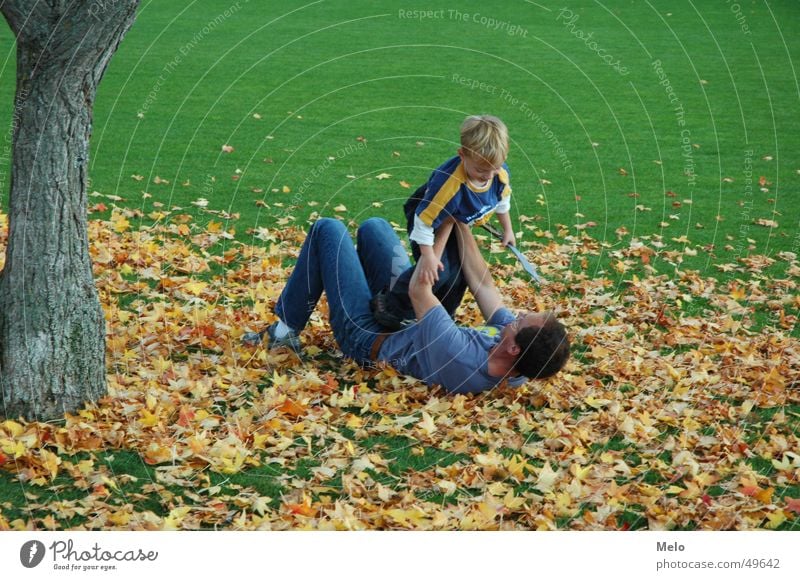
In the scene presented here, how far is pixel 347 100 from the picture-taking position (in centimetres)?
1619

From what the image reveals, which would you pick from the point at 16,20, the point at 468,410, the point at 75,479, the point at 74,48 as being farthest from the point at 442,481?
the point at 16,20

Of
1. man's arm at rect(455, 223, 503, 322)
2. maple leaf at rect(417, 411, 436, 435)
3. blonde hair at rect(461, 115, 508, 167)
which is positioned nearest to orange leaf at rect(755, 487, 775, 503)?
maple leaf at rect(417, 411, 436, 435)

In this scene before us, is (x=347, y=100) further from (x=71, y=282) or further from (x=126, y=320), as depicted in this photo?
(x=71, y=282)

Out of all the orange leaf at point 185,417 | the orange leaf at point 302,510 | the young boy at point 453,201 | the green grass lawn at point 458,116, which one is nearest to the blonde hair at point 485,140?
the young boy at point 453,201

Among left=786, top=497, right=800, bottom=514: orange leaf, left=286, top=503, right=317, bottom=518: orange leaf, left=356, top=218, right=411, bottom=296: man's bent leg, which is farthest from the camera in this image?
left=356, top=218, right=411, bottom=296: man's bent leg

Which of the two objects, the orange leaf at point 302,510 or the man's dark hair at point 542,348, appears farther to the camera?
the man's dark hair at point 542,348

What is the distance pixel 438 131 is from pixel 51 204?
9949mm

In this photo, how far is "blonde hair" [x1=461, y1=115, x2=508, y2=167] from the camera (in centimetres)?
555

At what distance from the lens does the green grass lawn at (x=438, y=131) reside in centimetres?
966

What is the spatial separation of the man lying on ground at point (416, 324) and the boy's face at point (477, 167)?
34 centimetres

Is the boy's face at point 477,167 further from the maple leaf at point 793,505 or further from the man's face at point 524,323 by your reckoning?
the maple leaf at point 793,505

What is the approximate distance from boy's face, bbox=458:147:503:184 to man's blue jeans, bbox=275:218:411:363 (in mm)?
877

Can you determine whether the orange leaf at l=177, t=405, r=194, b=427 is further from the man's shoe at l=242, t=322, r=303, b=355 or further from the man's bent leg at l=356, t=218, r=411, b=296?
the man's bent leg at l=356, t=218, r=411, b=296
